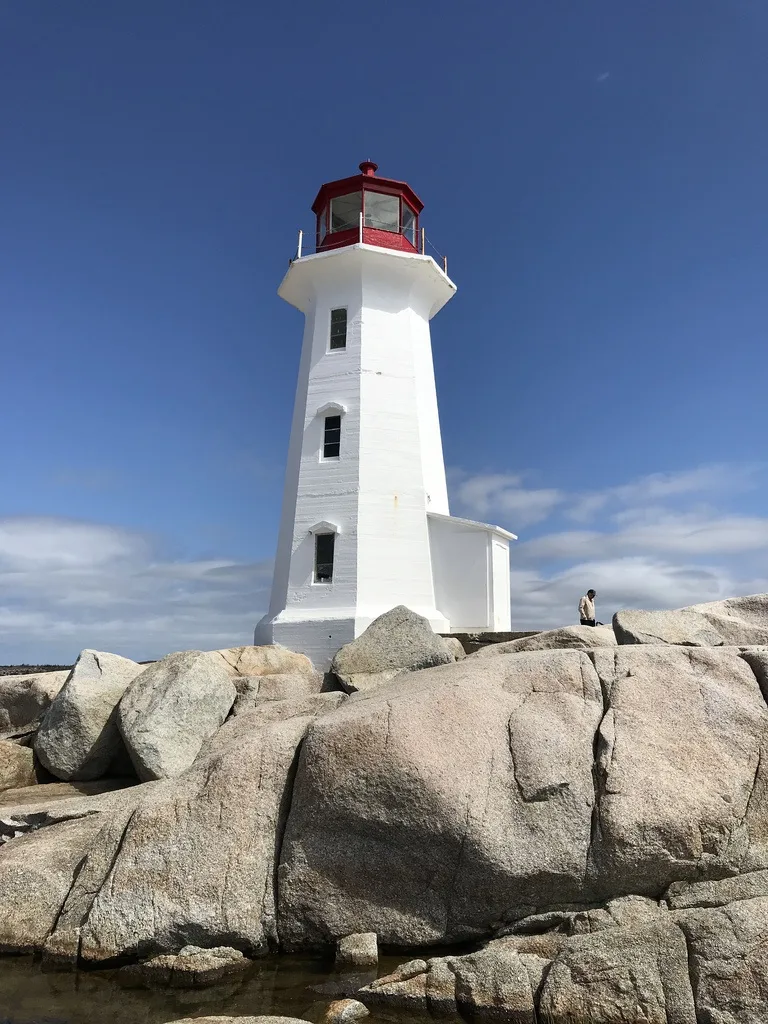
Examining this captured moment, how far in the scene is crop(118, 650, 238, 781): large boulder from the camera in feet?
36.9

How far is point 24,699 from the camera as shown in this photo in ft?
51.7

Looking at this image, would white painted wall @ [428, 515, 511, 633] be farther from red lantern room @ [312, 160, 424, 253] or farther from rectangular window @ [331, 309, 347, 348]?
red lantern room @ [312, 160, 424, 253]

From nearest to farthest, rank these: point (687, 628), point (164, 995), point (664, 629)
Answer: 1. point (164, 995)
2. point (664, 629)
3. point (687, 628)

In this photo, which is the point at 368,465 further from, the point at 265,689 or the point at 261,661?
the point at 265,689

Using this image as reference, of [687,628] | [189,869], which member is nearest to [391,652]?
[687,628]

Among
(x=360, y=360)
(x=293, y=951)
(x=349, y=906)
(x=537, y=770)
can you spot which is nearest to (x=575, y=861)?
(x=537, y=770)

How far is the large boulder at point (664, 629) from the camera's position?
12.1 meters

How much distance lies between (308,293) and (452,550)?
8868 millimetres

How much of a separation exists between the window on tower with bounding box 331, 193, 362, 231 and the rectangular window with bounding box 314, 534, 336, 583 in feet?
31.8

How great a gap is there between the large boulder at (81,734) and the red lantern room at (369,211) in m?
14.7

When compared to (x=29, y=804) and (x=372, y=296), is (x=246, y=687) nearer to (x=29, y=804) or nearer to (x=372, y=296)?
(x=29, y=804)

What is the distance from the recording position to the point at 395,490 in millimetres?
20344

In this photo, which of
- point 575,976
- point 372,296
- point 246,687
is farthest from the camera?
point 372,296

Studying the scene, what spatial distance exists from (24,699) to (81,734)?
4335mm
